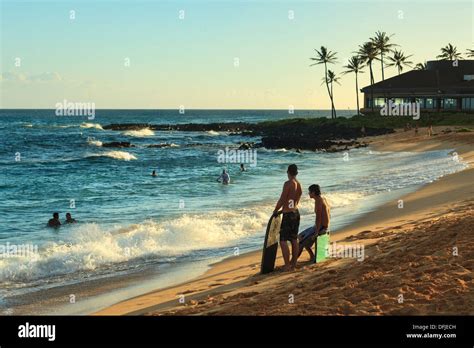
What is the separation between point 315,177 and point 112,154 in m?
26.6

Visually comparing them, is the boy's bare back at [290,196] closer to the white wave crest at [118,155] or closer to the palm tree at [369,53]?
the white wave crest at [118,155]

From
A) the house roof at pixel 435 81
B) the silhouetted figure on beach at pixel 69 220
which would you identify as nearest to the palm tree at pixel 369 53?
the house roof at pixel 435 81

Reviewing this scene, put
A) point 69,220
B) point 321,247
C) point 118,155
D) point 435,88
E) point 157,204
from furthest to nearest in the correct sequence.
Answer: point 435,88, point 118,155, point 157,204, point 69,220, point 321,247

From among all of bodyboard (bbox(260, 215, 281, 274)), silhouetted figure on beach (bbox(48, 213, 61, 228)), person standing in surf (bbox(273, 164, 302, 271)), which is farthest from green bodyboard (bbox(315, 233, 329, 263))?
silhouetted figure on beach (bbox(48, 213, 61, 228))

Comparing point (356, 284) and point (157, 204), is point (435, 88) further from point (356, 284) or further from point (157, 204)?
point (356, 284)

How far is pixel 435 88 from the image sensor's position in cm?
7012

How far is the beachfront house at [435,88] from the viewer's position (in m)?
69.2

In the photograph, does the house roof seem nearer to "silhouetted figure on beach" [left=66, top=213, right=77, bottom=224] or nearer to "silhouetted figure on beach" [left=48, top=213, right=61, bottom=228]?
"silhouetted figure on beach" [left=66, top=213, right=77, bottom=224]

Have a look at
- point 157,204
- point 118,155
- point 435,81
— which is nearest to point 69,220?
point 157,204

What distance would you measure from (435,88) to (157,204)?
5511cm

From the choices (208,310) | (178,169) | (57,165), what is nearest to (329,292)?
(208,310)

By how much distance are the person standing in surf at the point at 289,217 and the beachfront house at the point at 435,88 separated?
205 ft
